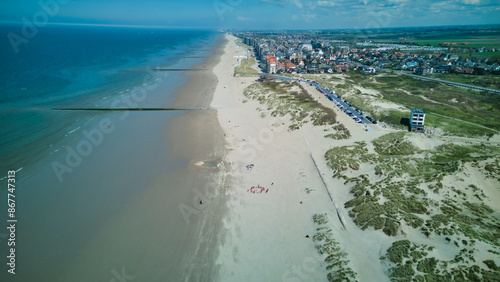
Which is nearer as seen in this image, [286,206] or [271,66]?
[286,206]

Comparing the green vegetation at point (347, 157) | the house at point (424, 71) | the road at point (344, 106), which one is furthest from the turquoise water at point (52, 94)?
the house at point (424, 71)

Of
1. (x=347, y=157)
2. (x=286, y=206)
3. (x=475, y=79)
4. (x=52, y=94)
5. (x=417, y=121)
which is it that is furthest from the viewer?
(x=475, y=79)

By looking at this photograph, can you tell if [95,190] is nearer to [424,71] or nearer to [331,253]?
[331,253]

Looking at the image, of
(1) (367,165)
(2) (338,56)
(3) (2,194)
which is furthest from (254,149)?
(2) (338,56)

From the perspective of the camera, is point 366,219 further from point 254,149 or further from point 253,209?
point 254,149

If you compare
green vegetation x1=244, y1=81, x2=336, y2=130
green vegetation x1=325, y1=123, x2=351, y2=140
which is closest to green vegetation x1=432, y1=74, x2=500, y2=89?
green vegetation x1=244, y1=81, x2=336, y2=130

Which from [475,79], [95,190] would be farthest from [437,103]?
[95,190]

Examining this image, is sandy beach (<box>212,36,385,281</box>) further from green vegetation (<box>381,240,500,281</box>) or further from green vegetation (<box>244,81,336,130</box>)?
green vegetation (<box>244,81,336,130</box>)
